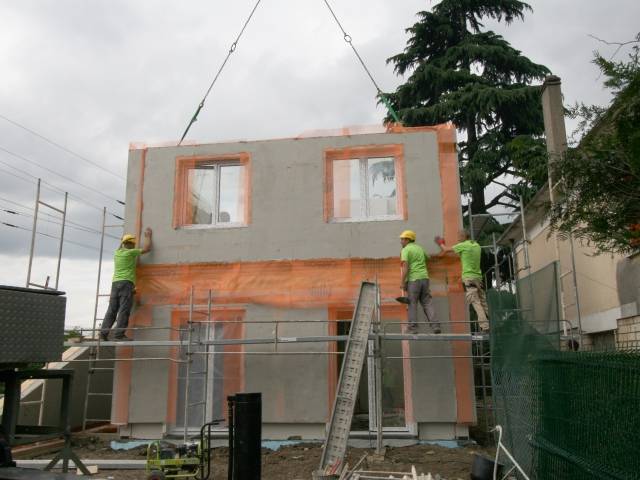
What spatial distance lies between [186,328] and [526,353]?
5.92m

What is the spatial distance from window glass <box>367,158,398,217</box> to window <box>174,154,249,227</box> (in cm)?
233

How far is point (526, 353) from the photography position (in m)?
7.03

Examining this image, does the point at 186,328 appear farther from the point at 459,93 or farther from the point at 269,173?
the point at 459,93

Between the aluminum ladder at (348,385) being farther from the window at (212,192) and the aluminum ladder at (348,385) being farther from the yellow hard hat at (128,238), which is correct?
the yellow hard hat at (128,238)

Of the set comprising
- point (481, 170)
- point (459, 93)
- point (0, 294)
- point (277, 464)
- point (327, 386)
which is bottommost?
point (277, 464)

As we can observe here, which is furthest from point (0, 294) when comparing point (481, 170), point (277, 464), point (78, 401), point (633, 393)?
point (481, 170)

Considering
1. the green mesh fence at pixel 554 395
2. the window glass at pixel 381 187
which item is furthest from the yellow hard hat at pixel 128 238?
the green mesh fence at pixel 554 395

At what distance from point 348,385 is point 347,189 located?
13.1 feet

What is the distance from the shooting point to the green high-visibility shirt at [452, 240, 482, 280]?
31.7ft

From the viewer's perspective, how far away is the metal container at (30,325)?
14.6ft

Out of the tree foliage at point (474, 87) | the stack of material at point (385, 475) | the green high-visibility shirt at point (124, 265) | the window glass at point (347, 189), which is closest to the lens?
the stack of material at point (385, 475)

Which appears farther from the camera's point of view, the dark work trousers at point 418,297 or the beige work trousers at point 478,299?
the beige work trousers at point 478,299

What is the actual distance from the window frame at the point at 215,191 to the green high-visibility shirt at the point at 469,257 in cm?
388

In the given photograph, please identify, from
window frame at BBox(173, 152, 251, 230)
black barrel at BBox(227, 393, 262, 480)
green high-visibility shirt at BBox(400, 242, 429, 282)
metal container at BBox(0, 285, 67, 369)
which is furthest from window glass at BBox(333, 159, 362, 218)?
metal container at BBox(0, 285, 67, 369)
